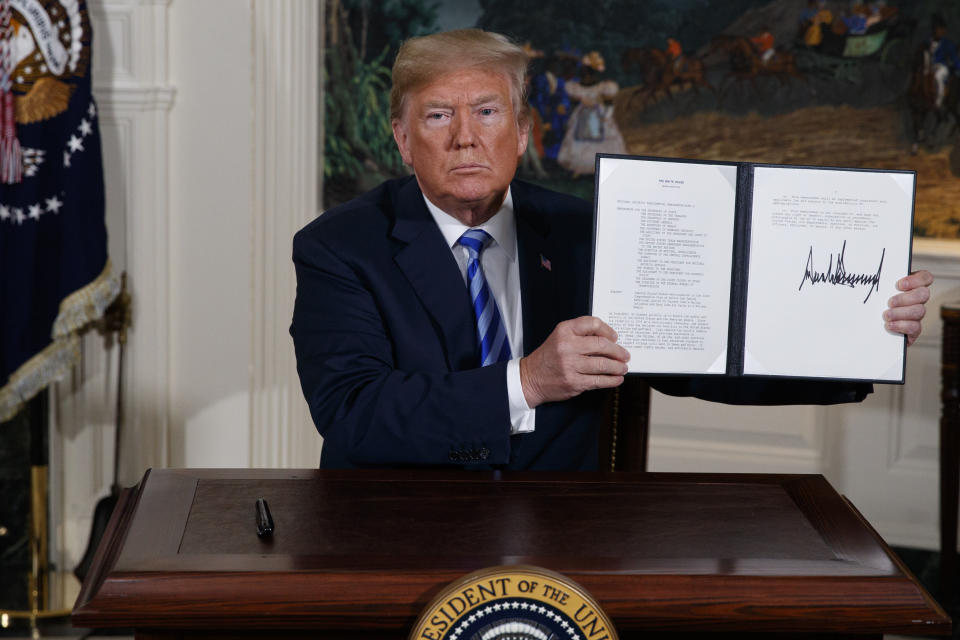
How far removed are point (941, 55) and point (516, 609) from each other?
407 centimetres

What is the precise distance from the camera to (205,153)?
4.52 m

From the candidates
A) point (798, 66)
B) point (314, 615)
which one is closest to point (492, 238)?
point (314, 615)

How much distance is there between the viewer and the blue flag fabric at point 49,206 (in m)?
3.92

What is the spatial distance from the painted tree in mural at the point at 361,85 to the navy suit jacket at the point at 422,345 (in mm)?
2558

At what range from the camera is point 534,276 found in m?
2.47

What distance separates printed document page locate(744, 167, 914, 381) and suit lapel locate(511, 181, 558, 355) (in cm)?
50

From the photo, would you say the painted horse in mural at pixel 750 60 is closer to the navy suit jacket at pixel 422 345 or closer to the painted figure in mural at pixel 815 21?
the painted figure in mural at pixel 815 21

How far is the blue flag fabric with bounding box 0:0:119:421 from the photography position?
392 centimetres

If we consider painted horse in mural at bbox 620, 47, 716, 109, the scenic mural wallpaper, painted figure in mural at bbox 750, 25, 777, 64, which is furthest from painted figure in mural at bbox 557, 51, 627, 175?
painted figure in mural at bbox 750, 25, 777, 64

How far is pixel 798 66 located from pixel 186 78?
8.25 feet

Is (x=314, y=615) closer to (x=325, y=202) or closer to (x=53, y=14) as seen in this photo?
(x=53, y=14)

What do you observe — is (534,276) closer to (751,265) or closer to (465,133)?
(465,133)

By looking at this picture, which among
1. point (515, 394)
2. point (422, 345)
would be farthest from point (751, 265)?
point (422, 345)

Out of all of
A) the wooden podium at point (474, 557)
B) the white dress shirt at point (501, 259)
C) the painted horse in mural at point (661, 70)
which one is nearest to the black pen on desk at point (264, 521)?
the wooden podium at point (474, 557)
